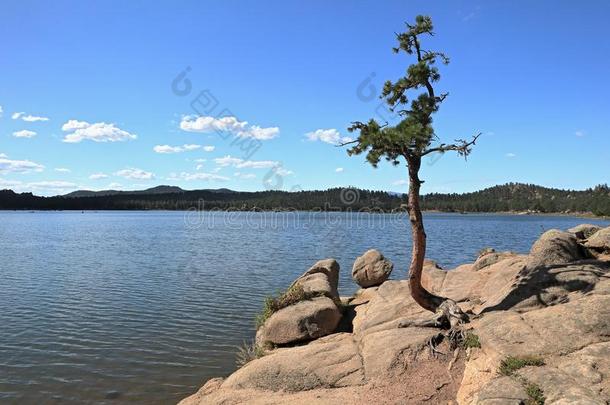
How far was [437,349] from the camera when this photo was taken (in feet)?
42.2

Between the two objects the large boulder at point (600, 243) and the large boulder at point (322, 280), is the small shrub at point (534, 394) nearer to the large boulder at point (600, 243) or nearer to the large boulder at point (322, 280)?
the large boulder at point (322, 280)

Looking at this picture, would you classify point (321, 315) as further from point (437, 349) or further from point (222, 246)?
point (222, 246)

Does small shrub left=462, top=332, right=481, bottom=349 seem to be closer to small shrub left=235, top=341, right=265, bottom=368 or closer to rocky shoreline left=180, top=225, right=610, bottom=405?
rocky shoreline left=180, top=225, right=610, bottom=405

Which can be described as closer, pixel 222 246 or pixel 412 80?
pixel 412 80

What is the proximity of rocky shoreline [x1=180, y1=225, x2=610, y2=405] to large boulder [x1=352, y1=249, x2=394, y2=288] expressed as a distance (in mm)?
7325

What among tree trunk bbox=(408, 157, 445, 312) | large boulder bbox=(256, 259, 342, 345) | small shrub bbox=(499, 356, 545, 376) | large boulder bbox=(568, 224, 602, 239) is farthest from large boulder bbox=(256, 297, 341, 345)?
large boulder bbox=(568, 224, 602, 239)

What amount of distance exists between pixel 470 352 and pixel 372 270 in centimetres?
1444

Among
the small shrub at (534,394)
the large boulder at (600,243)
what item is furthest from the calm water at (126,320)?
the large boulder at (600,243)

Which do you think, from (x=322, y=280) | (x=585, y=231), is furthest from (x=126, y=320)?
(x=585, y=231)

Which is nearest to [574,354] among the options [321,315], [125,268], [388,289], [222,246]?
[321,315]

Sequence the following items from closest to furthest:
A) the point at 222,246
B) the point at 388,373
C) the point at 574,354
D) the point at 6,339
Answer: the point at 574,354 < the point at 388,373 < the point at 6,339 < the point at 222,246

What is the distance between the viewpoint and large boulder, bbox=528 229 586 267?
17.2 metres

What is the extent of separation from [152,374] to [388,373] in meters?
8.58

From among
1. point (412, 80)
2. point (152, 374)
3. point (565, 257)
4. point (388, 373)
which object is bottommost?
point (152, 374)
